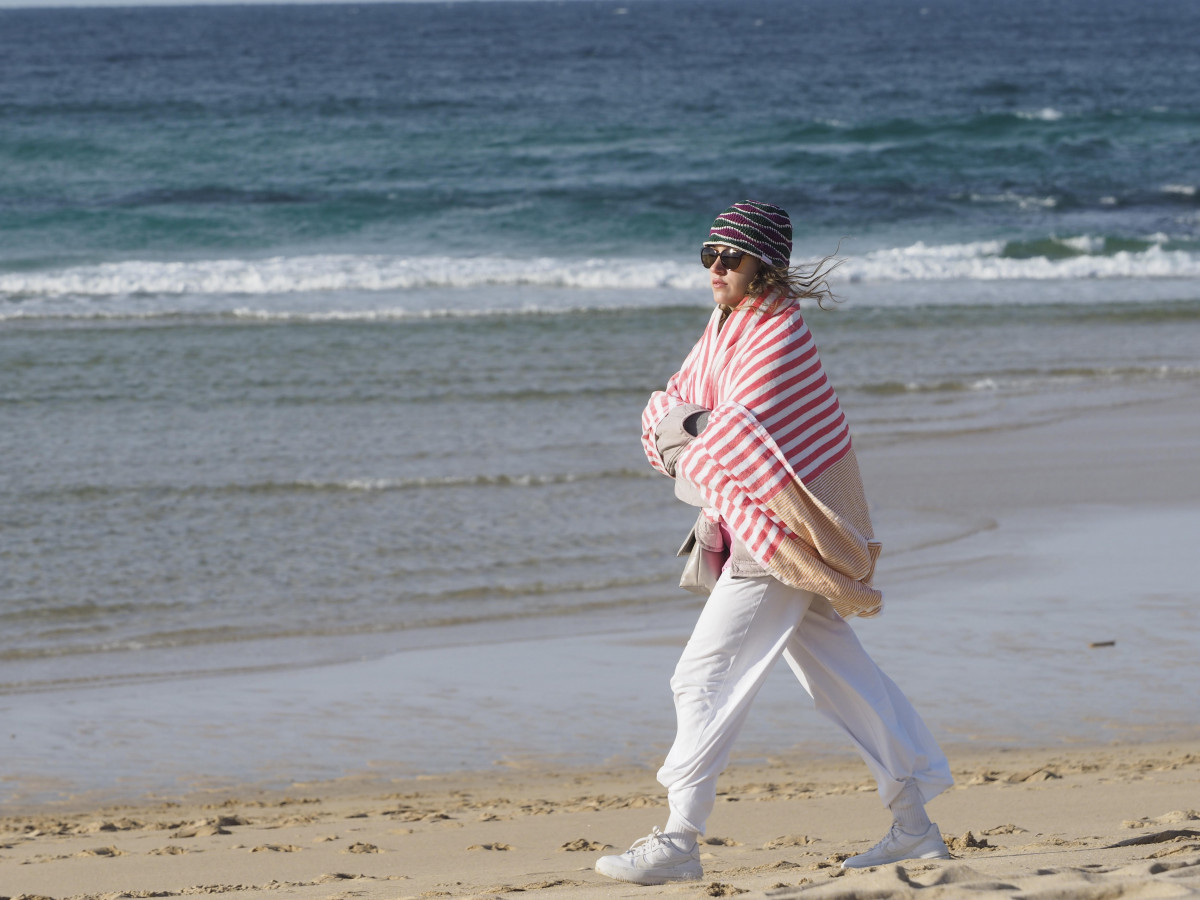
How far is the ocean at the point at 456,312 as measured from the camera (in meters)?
6.86

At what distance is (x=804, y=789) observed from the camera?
4.39m

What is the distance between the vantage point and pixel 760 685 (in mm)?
3189

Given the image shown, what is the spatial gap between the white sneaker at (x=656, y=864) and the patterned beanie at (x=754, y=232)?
1.37m

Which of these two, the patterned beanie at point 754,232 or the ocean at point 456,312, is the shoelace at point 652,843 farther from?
the ocean at point 456,312

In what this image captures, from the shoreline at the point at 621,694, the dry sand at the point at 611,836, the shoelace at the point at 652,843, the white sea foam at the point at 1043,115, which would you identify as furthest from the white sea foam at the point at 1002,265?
the shoelace at the point at 652,843

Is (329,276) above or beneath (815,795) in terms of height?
above

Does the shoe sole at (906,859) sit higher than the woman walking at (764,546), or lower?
lower

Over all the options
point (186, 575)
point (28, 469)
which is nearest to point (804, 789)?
point (186, 575)

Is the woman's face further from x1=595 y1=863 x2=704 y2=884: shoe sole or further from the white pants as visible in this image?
x1=595 y1=863 x2=704 y2=884: shoe sole

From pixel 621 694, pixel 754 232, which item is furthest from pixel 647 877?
pixel 621 694

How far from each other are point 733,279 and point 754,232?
4.6 inches

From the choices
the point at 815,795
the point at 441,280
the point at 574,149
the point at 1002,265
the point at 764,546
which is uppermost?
the point at 574,149

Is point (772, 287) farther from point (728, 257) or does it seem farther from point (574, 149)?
point (574, 149)

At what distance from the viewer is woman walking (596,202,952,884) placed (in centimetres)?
306
